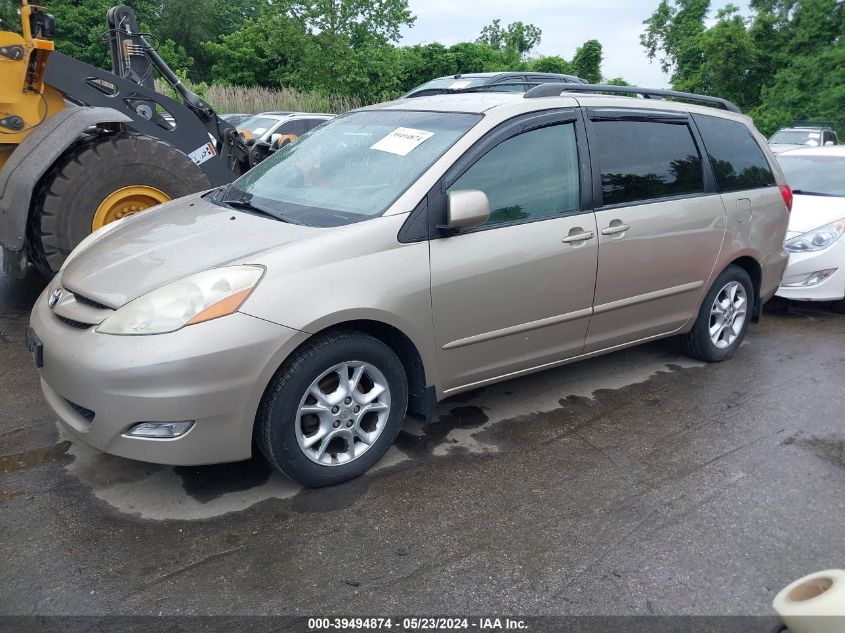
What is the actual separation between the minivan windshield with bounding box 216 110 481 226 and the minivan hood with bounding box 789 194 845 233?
396 cm

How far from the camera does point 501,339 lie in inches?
145

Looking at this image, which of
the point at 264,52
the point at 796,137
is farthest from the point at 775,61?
the point at 264,52

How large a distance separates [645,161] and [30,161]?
14.2 ft

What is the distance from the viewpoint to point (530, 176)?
12.4 ft

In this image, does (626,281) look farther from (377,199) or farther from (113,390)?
(113,390)

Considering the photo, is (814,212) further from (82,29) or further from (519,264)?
(82,29)

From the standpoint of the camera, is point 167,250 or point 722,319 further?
point 722,319

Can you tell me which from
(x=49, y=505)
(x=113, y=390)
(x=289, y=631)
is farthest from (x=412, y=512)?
(x=49, y=505)

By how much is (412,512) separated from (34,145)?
417cm

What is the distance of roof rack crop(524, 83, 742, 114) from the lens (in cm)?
401

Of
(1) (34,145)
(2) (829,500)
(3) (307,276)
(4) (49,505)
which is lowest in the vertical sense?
(2) (829,500)

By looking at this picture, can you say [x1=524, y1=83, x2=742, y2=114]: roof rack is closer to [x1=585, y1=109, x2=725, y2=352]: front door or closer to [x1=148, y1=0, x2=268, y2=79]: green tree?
[x1=585, y1=109, x2=725, y2=352]: front door

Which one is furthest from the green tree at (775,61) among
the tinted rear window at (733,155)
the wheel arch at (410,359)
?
the wheel arch at (410,359)

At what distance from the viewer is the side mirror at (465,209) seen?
129 inches
